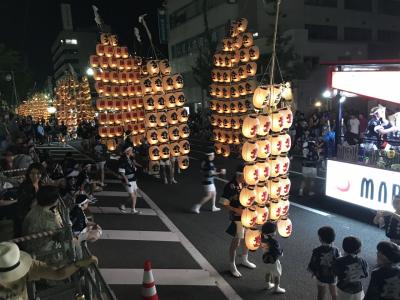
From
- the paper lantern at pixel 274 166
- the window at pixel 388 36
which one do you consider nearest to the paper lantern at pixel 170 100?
the paper lantern at pixel 274 166

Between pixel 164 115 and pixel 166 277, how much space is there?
1073cm

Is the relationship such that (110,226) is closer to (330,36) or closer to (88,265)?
(88,265)

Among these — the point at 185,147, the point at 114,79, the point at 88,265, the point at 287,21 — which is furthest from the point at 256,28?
the point at 88,265

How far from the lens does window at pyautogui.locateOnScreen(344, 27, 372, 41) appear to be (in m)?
37.5

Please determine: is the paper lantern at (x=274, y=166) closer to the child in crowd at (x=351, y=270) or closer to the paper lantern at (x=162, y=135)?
the child in crowd at (x=351, y=270)

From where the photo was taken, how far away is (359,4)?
3819 centimetres

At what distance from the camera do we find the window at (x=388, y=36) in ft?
132

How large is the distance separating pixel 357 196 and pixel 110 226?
22.5 ft

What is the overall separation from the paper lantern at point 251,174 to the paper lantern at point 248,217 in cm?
58

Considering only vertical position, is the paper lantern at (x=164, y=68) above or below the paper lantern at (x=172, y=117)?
above

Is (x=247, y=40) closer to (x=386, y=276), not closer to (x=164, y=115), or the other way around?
(x=164, y=115)

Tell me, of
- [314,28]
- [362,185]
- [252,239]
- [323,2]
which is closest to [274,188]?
[252,239]

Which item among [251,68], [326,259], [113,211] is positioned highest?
[251,68]

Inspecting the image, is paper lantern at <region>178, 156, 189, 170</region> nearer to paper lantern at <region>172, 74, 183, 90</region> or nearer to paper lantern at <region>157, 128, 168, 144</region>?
paper lantern at <region>157, 128, 168, 144</region>
